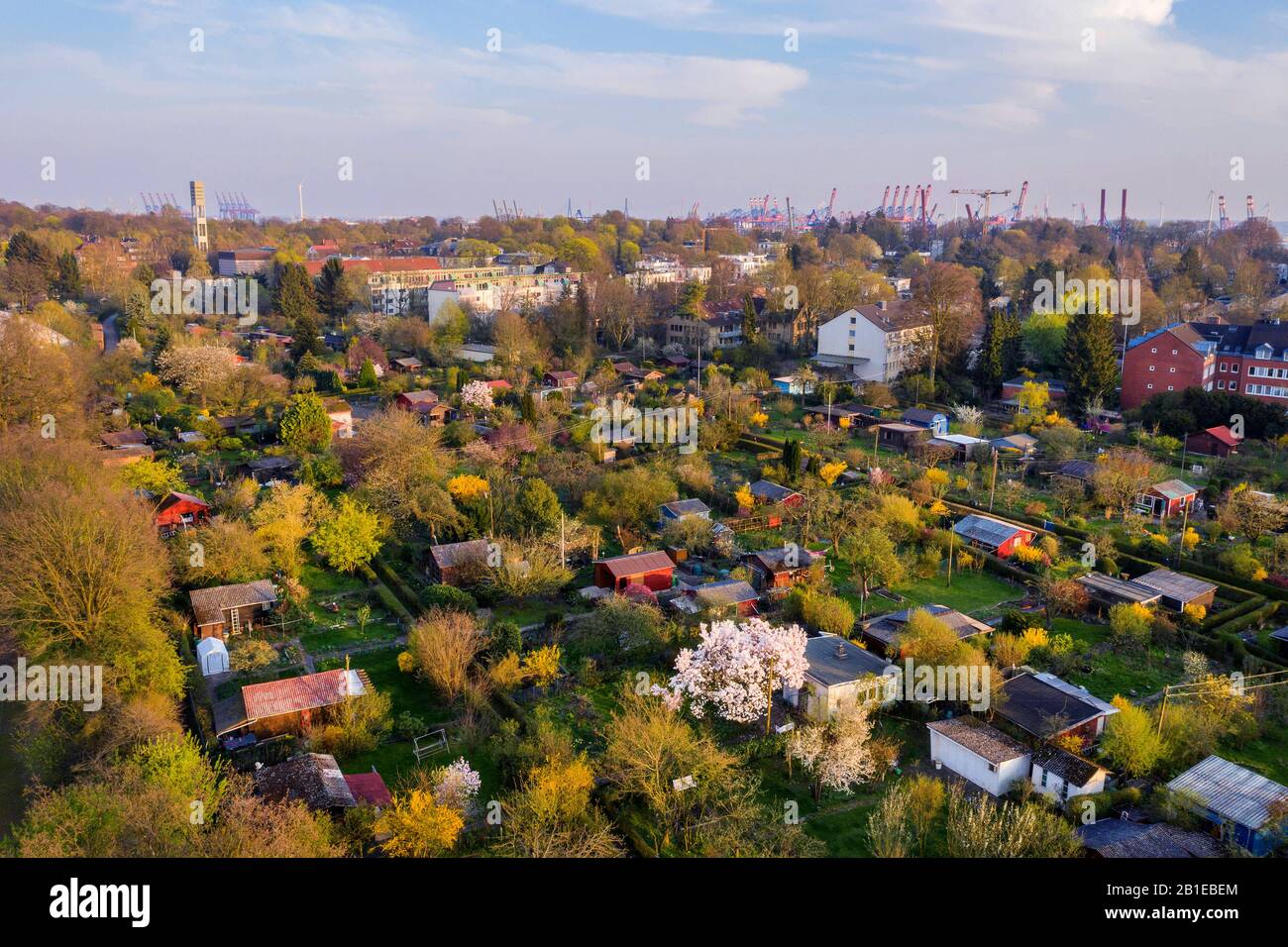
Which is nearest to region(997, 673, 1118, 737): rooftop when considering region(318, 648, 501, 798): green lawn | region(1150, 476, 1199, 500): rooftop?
region(318, 648, 501, 798): green lawn

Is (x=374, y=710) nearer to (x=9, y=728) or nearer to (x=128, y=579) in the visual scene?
(x=128, y=579)

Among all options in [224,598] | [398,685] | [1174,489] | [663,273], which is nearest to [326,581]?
[224,598]

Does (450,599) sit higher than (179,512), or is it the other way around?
(179,512)

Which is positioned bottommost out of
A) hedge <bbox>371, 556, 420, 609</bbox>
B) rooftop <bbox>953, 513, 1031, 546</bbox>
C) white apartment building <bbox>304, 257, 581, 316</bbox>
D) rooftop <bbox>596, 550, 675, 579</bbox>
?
hedge <bbox>371, 556, 420, 609</bbox>

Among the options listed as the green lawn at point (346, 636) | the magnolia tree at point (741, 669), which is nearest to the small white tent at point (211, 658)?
the green lawn at point (346, 636)

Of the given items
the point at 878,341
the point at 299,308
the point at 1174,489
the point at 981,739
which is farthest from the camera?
→ the point at 299,308

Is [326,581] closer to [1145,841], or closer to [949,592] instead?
[949,592]

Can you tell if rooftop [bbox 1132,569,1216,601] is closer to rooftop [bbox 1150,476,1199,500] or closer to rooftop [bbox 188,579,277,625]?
rooftop [bbox 1150,476,1199,500]
